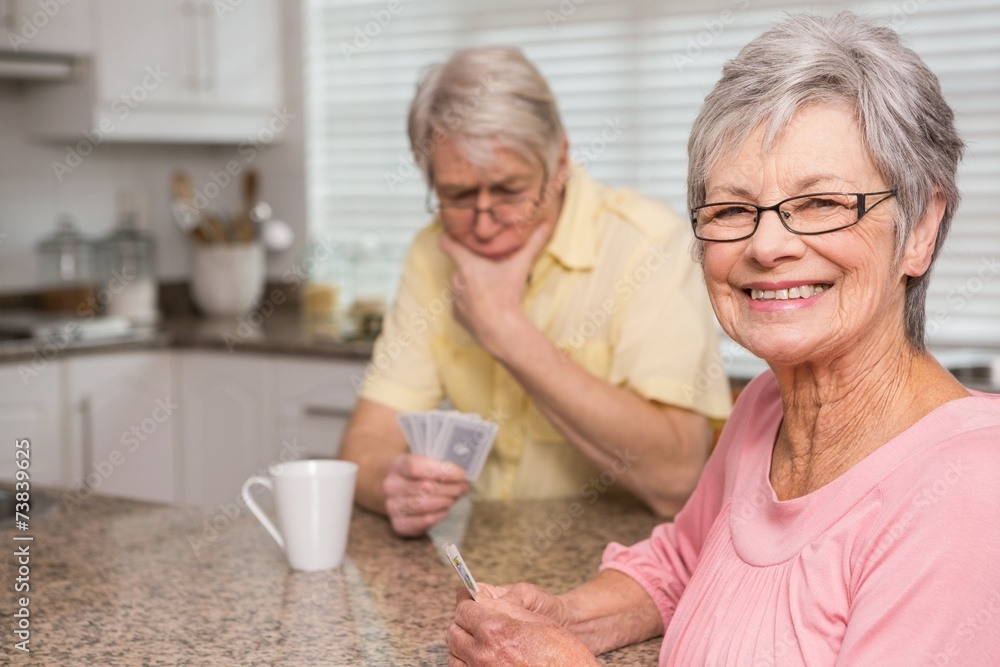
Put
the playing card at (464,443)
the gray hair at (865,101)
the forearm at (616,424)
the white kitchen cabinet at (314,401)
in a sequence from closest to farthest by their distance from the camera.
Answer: the gray hair at (865,101) → the playing card at (464,443) → the forearm at (616,424) → the white kitchen cabinet at (314,401)

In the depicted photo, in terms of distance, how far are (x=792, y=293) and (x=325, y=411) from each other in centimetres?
244

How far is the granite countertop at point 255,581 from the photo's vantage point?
1142 mm

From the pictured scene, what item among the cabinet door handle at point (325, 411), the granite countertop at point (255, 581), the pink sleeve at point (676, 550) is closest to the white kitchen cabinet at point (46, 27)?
the cabinet door handle at point (325, 411)

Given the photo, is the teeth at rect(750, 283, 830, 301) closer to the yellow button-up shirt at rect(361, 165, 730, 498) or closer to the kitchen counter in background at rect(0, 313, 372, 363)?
the yellow button-up shirt at rect(361, 165, 730, 498)

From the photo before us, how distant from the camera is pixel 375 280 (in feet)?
12.6

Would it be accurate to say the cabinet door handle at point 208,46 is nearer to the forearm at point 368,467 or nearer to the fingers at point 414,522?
the forearm at point 368,467

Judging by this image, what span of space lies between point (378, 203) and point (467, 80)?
2.26m

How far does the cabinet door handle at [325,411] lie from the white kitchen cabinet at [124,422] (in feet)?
1.57

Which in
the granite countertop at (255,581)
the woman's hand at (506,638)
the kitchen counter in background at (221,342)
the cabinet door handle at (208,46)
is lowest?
the kitchen counter in background at (221,342)

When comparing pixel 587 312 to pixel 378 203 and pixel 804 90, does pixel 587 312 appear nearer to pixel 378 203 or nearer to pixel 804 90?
pixel 804 90

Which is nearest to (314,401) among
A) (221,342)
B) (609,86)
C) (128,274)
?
(221,342)

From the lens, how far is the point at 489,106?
177 cm

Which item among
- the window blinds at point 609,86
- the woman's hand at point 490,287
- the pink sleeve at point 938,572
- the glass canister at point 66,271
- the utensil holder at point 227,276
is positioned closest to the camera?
the pink sleeve at point 938,572

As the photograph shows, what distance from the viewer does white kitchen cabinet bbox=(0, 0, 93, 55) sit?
130 inches
